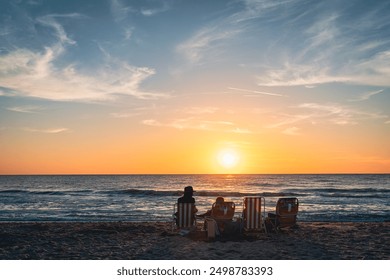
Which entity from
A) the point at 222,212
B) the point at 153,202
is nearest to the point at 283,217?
the point at 222,212

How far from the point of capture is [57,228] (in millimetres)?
13508

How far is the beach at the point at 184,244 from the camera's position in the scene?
875 cm

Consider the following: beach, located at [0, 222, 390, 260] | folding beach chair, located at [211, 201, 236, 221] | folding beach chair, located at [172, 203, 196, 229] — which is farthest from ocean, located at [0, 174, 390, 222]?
folding beach chair, located at [211, 201, 236, 221]

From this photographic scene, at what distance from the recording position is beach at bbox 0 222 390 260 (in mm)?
8750

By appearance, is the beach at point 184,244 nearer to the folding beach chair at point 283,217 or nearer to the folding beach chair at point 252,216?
the folding beach chair at point 283,217

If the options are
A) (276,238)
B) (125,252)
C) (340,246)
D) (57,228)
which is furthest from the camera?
(57,228)

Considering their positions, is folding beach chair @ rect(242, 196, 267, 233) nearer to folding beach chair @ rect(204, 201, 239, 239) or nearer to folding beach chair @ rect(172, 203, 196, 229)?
folding beach chair @ rect(204, 201, 239, 239)

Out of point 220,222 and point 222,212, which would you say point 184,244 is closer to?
point 220,222

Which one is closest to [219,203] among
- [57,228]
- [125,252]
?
[125,252]

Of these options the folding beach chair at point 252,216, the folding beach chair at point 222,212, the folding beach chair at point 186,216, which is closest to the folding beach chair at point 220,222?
the folding beach chair at point 222,212

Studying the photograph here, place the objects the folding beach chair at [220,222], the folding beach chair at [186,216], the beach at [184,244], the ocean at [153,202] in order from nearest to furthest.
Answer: the beach at [184,244] → the folding beach chair at [220,222] → the folding beach chair at [186,216] → the ocean at [153,202]
